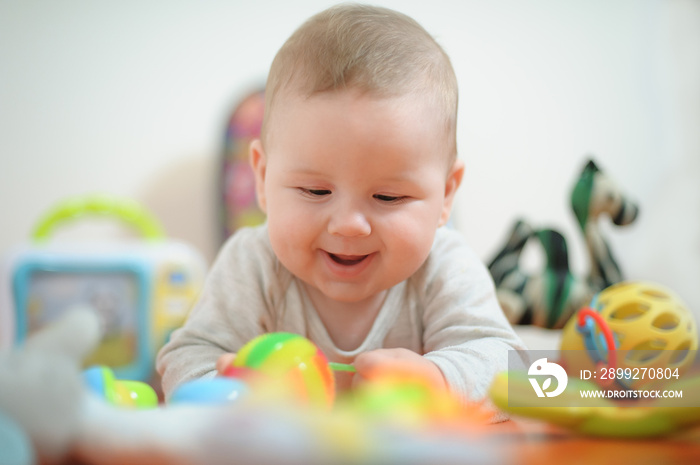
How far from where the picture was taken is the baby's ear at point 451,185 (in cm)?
79

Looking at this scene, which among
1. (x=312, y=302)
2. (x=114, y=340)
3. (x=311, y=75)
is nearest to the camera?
(x=311, y=75)

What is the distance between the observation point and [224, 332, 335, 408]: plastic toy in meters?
0.48

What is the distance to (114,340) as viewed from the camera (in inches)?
57.3

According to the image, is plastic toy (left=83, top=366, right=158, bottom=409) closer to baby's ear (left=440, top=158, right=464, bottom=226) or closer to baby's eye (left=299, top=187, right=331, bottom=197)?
baby's eye (left=299, top=187, right=331, bottom=197)

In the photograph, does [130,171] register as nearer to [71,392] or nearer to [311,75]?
[311,75]

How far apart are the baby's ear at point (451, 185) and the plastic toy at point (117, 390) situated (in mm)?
390

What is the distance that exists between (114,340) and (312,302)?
0.81 m

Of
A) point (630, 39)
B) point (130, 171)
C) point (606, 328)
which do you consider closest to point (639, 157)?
point (630, 39)

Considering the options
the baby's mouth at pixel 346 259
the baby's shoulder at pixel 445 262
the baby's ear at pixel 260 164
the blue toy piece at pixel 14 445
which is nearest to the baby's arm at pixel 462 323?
the baby's shoulder at pixel 445 262

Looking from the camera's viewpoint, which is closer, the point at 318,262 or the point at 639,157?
the point at 318,262

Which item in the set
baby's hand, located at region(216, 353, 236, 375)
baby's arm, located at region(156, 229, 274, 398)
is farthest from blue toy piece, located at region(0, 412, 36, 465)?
baby's arm, located at region(156, 229, 274, 398)

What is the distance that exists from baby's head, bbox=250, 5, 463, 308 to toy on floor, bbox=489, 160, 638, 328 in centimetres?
52

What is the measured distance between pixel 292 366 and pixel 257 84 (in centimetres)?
151

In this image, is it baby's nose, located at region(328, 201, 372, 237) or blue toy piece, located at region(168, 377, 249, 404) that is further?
baby's nose, located at region(328, 201, 372, 237)
